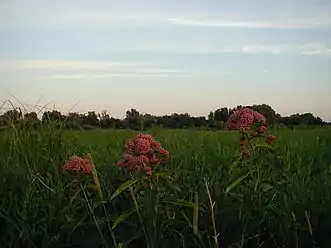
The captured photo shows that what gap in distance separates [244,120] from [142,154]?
0.48 metres

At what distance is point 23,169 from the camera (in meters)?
4.08

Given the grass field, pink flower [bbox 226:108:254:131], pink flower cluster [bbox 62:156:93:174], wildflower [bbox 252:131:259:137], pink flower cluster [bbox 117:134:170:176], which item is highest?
pink flower [bbox 226:108:254:131]

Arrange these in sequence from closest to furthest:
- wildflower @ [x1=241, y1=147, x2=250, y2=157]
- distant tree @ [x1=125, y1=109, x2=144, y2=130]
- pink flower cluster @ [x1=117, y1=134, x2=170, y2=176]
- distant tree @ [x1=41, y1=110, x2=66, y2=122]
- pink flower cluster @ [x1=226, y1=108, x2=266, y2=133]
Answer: pink flower cluster @ [x1=117, y1=134, x2=170, y2=176] → pink flower cluster @ [x1=226, y1=108, x2=266, y2=133] → wildflower @ [x1=241, y1=147, x2=250, y2=157] → distant tree @ [x1=41, y1=110, x2=66, y2=122] → distant tree @ [x1=125, y1=109, x2=144, y2=130]

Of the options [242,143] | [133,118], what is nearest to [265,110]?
[242,143]

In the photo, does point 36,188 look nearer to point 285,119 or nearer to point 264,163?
point 264,163

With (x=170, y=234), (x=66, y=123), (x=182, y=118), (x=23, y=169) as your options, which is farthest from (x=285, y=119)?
(x=170, y=234)

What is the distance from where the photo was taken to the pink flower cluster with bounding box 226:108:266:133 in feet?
9.62

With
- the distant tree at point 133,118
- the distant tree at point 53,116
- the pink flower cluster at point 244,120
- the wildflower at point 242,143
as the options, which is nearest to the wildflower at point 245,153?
the wildflower at point 242,143

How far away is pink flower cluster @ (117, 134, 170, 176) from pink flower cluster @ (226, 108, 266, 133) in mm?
338

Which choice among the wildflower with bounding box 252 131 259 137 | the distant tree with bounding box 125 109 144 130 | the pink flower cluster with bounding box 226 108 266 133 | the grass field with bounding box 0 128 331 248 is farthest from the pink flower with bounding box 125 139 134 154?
the distant tree with bounding box 125 109 144 130

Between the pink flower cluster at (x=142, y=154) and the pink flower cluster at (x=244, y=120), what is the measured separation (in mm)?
338

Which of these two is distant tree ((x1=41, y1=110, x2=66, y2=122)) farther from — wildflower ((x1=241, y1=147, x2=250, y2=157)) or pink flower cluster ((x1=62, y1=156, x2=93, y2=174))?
wildflower ((x1=241, y1=147, x2=250, y2=157))

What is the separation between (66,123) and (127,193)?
1390 millimetres

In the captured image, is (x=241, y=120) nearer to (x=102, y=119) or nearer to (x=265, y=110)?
(x=265, y=110)
